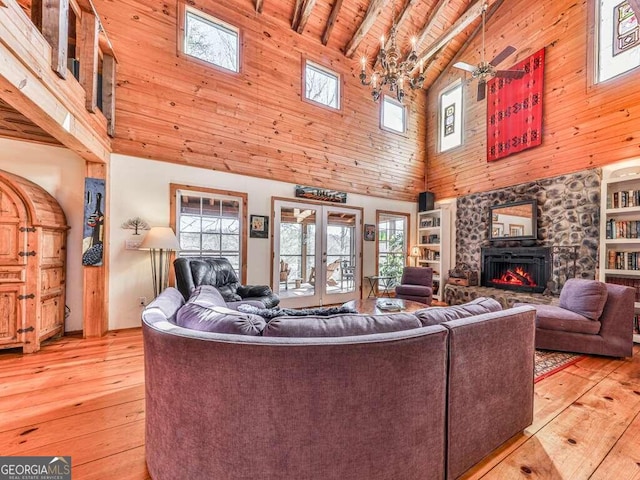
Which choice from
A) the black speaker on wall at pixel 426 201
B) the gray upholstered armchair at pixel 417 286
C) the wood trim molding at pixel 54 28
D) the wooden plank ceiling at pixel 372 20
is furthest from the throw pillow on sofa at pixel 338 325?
the black speaker on wall at pixel 426 201

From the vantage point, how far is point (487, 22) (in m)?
5.96

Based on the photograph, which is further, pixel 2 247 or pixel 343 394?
pixel 2 247

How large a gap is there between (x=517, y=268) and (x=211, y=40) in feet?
22.8

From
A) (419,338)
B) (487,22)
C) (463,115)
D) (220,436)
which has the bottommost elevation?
(220,436)

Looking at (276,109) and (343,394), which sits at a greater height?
(276,109)

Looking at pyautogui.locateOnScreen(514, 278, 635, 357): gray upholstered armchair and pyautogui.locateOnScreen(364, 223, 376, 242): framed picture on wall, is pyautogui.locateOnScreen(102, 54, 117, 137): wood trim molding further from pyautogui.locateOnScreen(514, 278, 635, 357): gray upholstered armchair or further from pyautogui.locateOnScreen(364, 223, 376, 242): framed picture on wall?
pyautogui.locateOnScreen(514, 278, 635, 357): gray upholstered armchair

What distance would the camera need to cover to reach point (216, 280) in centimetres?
392

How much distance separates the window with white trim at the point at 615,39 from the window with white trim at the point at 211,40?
5909mm

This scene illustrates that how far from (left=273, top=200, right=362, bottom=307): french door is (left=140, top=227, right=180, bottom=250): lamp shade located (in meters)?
1.81

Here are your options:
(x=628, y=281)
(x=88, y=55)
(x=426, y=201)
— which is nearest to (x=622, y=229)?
(x=628, y=281)

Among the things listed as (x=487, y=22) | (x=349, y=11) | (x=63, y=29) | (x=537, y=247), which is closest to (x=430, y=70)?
(x=487, y=22)

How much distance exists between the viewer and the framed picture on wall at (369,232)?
6.26m

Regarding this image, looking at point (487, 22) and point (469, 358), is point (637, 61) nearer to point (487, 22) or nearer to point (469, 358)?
point (487, 22)

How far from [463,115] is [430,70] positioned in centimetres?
150
